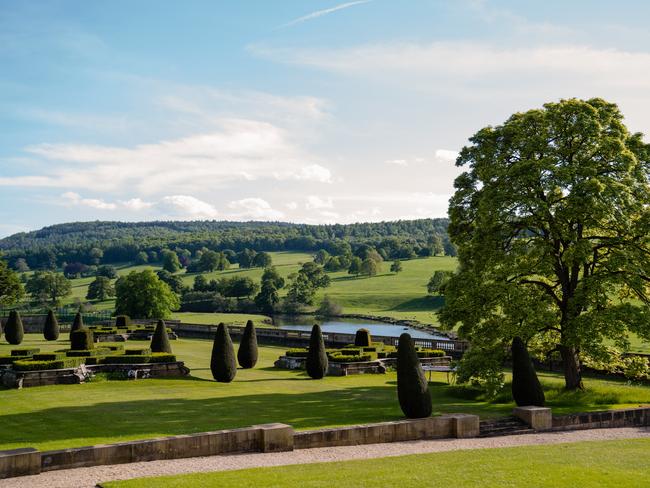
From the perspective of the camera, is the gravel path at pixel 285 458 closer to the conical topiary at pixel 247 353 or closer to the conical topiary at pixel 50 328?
the conical topiary at pixel 247 353

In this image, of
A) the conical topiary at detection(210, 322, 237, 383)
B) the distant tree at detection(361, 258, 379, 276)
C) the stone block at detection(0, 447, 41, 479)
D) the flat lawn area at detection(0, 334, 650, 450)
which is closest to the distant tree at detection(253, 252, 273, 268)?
the distant tree at detection(361, 258, 379, 276)

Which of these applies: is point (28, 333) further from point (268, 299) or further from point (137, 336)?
point (268, 299)

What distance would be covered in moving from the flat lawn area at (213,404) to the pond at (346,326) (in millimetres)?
52952

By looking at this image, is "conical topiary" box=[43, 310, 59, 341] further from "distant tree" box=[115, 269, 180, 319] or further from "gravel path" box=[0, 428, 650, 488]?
"gravel path" box=[0, 428, 650, 488]

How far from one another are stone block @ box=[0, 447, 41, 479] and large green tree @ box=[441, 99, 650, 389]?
1865cm

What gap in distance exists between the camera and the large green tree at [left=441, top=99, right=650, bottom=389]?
89.0ft

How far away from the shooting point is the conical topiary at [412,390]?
23.2 meters

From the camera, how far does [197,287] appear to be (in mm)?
138125

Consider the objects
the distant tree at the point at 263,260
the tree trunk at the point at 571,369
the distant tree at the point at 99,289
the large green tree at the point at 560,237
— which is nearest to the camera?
the large green tree at the point at 560,237

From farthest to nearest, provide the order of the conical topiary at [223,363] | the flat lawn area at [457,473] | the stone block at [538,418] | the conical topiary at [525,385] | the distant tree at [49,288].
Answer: the distant tree at [49,288] → the conical topiary at [223,363] → the conical topiary at [525,385] → the stone block at [538,418] → the flat lawn area at [457,473]

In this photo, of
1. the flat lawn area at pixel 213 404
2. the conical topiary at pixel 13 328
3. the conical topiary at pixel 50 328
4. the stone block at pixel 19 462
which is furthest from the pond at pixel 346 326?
the stone block at pixel 19 462

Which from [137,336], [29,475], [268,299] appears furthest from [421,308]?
[29,475]

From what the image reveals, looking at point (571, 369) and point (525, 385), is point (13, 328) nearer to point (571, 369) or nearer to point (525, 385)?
point (525, 385)

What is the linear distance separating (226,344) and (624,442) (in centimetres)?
2120
